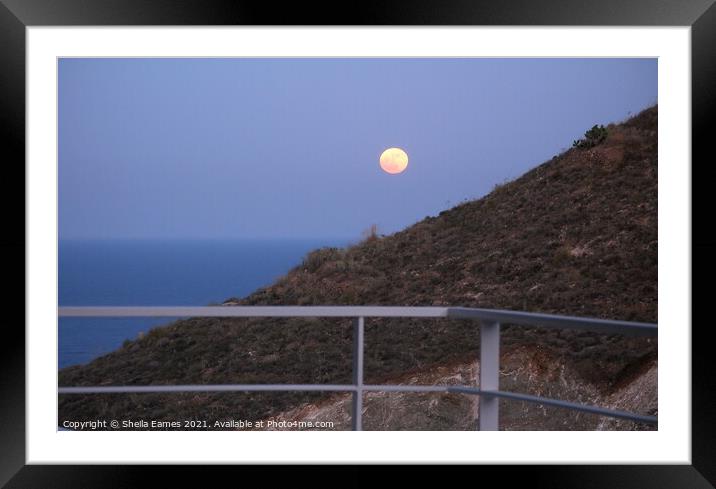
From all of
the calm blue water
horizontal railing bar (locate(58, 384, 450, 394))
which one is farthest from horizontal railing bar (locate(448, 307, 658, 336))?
the calm blue water

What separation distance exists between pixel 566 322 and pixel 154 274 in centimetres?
2068

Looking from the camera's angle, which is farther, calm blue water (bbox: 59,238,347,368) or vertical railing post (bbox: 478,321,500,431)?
calm blue water (bbox: 59,238,347,368)

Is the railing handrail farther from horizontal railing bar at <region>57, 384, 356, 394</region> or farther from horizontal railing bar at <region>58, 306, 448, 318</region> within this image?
horizontal railing bar at <region>57, 384, 356, 394</region>

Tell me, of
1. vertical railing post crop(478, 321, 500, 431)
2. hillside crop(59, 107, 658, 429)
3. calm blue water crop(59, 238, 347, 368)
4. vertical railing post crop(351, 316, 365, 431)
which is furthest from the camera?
calm blue water crop(59, 238, 347, 368)

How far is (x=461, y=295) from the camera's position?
17.3 meters

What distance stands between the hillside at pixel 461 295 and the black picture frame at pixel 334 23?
11.1m

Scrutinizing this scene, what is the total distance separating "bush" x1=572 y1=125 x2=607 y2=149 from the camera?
66.6 feet

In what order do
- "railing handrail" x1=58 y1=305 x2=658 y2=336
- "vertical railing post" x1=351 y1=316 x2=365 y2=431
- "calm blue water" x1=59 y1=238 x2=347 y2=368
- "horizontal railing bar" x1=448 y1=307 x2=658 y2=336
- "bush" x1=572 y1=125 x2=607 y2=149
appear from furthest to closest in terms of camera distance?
"bush" x1=572 y1=125 x2=607 y2=149
"calm blue water" x1=59 y1=238 x2=347 y2=368
"vertical railing post" x1=351 y1=316 x2=365 y2=431
"railing handrail" x1=58 y1=305 x2=658 y2=336
"horizontal railing bar" x1=448 y1=307 x2=658 y2=336

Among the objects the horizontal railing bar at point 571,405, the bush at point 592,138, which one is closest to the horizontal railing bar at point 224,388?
the horizontal railing bar at point 571,405

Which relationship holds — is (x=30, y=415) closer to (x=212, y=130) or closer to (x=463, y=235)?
(x=463, y=235)

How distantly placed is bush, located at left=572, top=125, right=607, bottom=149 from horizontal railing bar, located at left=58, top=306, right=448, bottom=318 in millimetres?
18183

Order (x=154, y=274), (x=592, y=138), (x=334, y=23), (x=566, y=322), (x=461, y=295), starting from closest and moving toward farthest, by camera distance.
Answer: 1. (x=334, y=23)
2. (x=566, y=322)
3. (x=461, y=295)
4. (x=592, y=138)
5. (x=154, y=274)

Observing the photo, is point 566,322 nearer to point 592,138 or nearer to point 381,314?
point 381,314

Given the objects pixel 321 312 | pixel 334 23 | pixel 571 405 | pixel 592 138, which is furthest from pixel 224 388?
pixel 592 138
